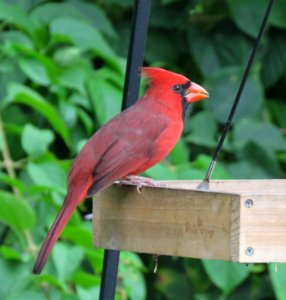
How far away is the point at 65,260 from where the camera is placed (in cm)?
334

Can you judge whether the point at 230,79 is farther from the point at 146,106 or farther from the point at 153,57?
Result: the point at 146,106

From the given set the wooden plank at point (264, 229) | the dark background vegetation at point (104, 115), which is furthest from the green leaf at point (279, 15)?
the wooden plank at point (264, 229)

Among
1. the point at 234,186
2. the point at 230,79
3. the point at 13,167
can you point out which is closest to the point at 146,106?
the point at 234,186

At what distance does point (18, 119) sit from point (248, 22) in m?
1.14

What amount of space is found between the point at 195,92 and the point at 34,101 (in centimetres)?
86

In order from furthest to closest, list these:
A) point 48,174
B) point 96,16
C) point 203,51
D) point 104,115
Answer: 1. point 203,51
2. point 96,16
3. point 104,115
4. point 48,174

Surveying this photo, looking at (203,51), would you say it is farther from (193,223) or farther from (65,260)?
(193,223)

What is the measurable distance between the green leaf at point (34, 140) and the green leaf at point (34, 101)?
56 mm

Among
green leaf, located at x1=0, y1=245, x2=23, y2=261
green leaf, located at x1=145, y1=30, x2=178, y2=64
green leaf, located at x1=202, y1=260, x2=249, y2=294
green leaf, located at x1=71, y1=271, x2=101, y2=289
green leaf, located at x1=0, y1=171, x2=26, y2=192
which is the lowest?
green leaf, located at x1=71, y1=271, x2=101, y2=289

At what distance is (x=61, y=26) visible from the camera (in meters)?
3.91

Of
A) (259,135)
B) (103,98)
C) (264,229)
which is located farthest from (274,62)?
(264,229)

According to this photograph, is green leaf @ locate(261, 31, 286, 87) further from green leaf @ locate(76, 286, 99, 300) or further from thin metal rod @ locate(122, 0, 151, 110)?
thin metal rod @ locate(122, 0, 151, 110)

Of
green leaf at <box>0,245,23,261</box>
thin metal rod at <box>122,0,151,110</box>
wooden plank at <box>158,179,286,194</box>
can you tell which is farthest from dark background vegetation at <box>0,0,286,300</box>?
thin metal rod at <box>122,0,151,110</box>

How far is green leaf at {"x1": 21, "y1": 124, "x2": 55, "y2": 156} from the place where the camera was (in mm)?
3535
